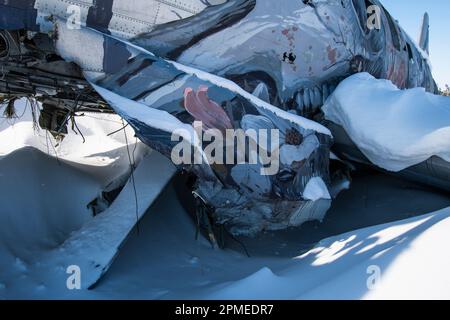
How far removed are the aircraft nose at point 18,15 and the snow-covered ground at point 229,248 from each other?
1.82 meters

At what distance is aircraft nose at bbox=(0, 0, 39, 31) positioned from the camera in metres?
2.81

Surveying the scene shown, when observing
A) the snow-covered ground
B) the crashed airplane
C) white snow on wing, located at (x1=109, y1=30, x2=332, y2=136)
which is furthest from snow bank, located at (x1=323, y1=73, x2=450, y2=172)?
the snow-covered ground

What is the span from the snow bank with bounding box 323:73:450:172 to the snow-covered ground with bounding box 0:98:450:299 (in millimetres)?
666

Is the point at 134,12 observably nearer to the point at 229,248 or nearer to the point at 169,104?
the point at 169,104

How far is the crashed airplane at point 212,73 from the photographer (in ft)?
9.93

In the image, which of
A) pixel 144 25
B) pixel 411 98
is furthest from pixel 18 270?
pixel 411 98

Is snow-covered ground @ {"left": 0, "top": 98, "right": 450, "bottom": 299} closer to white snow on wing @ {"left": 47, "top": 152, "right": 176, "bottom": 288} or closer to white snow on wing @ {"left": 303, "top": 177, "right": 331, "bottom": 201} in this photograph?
white snow on wing @ {"left": 47, "top": 152, "right": 176, "bottom": 288}

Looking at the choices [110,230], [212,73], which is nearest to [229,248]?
[110,230]

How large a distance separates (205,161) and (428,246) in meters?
1.80

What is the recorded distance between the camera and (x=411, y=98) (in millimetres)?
3967
